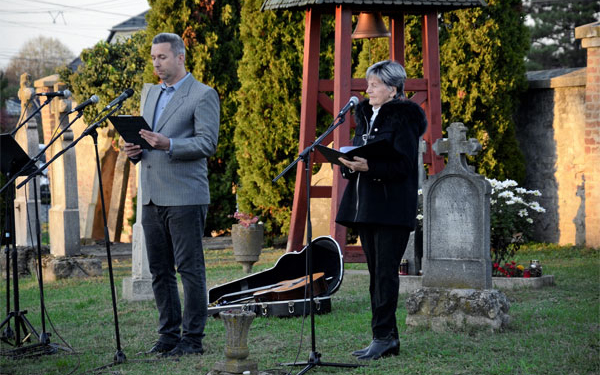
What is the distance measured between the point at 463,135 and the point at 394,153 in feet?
5.80

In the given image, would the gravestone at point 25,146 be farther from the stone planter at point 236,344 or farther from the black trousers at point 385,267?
the stone planter at point 236,344

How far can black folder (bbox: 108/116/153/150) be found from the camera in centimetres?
523

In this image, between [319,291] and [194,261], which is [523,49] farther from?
[194,261]

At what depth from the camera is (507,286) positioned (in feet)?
28.9

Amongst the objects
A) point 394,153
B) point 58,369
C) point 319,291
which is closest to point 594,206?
point 319,291

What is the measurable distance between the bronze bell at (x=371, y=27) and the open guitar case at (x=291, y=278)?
3.14 meters

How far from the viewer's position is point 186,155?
5.57 meters

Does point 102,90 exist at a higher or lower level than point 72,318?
higher

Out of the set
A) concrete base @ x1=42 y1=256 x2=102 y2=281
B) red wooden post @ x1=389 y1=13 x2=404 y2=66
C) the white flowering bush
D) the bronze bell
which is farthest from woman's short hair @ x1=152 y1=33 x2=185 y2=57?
concrete base @ x1=42 y1=256 x2=102 y2=281

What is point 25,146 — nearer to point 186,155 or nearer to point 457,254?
point 186,155

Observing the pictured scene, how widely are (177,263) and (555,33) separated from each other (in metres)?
26.1

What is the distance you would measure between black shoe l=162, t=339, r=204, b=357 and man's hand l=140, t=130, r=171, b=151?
1359mm

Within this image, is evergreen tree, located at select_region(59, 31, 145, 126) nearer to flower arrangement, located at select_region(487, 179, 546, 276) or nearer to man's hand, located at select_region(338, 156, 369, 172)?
flower arrangement, located at select_region(487, 179, 546, 276)

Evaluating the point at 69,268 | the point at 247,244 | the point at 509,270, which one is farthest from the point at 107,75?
the point at 509,270
